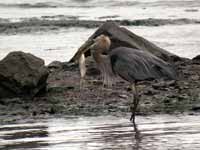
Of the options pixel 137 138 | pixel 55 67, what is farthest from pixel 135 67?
pixel 55 67

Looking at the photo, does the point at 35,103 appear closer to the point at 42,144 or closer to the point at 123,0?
the point at 42,144

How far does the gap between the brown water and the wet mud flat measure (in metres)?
0.48

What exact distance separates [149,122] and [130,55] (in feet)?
4.91

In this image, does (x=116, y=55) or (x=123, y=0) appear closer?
(x=116, y=55)

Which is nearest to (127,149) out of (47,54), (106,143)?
(106,143)

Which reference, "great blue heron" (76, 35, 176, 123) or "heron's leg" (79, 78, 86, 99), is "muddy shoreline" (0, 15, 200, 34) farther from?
"great blue heron" (76, 35, 176, 123)

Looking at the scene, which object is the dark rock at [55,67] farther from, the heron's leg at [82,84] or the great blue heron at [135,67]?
the great blue heron at [135,67]

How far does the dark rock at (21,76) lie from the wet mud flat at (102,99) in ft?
0.54

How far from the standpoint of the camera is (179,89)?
476 inches

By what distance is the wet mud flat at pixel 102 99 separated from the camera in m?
10.8

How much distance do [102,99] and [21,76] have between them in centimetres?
135

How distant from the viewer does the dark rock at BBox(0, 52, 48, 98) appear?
462 inches

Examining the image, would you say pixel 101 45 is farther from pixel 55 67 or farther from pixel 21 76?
pixel 55 67

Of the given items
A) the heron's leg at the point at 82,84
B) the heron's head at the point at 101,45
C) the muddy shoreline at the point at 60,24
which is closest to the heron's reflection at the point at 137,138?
the heron's head at the point at 101,45
